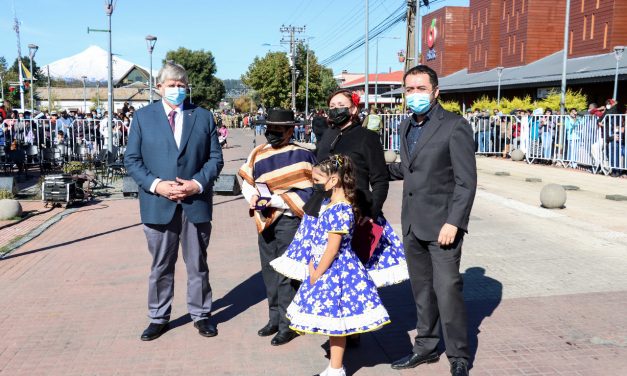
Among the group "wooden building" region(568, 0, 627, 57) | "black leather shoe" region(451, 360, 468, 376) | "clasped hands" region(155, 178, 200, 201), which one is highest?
"wooden building" region(568, 0, 627, 57)

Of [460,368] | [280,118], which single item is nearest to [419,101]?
[280,118]

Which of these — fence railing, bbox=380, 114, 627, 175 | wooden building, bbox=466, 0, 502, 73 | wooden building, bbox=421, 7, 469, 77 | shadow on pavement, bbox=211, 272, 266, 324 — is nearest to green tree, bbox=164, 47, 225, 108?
wooden building, bbox=421, 7, 469, 77

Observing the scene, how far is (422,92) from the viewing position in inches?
162

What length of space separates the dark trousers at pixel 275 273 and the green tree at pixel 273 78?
65733 millimetres

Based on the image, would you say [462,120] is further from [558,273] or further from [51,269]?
[51,269]

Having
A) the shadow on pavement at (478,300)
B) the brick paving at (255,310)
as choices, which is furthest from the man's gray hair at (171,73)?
the shadow on pavement at (478,300)

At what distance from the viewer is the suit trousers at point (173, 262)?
4863 millimetres

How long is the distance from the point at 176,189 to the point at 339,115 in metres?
1.35

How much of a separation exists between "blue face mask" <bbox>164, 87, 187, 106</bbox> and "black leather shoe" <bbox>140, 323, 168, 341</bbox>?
1.78 meters

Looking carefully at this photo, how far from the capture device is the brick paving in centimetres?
438

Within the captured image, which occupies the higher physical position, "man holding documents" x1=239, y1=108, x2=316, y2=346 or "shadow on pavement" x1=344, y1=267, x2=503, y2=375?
"man holding documents" x1=239, y1=108, x2=316, y2=346

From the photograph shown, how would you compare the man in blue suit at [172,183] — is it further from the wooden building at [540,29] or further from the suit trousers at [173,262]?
the wooden building at [540,29]

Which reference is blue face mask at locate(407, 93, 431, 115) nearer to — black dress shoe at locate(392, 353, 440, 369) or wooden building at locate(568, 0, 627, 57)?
black dress shoe at locate(392, 353, 440, 369)

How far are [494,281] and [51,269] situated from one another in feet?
16.3
